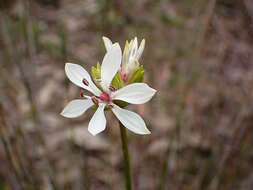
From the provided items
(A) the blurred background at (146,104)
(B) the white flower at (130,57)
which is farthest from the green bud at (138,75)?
(A) the blurred background at (146,104)

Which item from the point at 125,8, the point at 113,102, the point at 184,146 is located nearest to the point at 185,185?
the point at 184,146

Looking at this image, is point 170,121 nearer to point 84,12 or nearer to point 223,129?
point 223,129

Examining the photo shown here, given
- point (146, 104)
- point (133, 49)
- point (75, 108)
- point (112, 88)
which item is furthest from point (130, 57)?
point (146, 104)

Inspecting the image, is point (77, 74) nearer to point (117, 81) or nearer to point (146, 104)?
point (117, 81)

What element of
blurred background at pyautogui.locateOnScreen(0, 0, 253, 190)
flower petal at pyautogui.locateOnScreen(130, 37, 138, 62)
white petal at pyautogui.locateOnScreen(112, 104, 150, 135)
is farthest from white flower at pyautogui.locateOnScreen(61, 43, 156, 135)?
blurred background at pyautogui.locateOnScreen(0, 0, 253, 190)

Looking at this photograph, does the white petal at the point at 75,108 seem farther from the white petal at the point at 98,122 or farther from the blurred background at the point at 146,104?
the blurred background at the point at 146,104

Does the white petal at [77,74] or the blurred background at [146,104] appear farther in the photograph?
the blurred background at [146,104]
